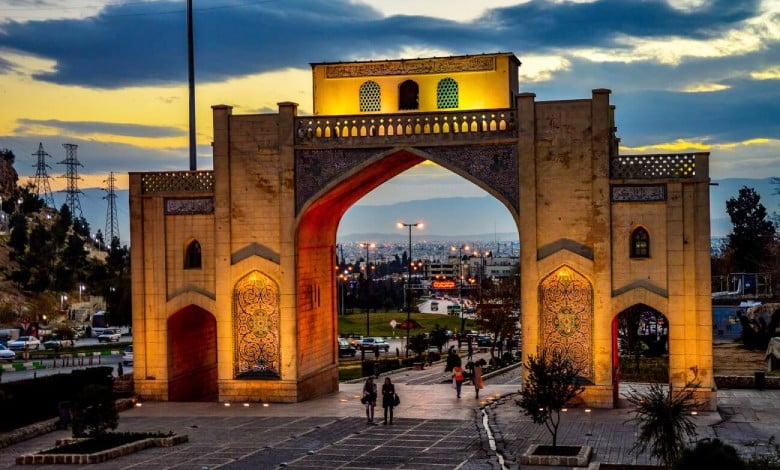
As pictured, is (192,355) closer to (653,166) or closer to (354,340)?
(653,166)

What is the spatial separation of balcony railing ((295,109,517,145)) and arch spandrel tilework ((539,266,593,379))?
341 cm

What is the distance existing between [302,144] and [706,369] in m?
10.3

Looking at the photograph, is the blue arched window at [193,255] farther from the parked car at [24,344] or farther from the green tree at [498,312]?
the parked car at [24,344]

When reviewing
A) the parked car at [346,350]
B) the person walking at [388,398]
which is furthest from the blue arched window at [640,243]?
the parked car at [346,350]

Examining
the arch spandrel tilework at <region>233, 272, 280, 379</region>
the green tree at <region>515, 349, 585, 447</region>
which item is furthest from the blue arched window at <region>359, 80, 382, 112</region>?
the green tree at <region>515, 349, 585, 447</region>

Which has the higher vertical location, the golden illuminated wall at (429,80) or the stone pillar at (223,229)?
the golden illuminated wall at (429,80)

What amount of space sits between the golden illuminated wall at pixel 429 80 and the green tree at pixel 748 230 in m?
46.9

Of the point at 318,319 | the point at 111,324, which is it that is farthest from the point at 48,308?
the point at 318,319

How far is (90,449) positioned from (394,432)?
565 centimetres

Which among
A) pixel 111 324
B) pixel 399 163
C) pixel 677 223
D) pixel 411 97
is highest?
pixel 411 97

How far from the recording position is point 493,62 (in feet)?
82.6

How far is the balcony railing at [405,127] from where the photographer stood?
23469mm

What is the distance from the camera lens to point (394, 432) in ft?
66.1

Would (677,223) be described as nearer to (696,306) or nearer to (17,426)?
(696,306)
